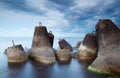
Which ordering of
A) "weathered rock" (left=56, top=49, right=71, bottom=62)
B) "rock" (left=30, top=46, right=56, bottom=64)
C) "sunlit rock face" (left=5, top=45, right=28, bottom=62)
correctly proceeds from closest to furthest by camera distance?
"sunlit rock face" (left=5, top=45, right=28, bottom=62) → "rock" (left=30, top=46, right=56, bottom=64) → "weathered rock" (left=56, top=49, right=71, bottom=62)

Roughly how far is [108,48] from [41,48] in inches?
373

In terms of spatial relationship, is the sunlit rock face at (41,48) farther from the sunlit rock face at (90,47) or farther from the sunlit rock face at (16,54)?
the sunlit rock face at (90,47)

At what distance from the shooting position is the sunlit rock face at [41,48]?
73.7 ft

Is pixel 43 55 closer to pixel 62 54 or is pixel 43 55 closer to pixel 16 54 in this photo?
pixel 62 54

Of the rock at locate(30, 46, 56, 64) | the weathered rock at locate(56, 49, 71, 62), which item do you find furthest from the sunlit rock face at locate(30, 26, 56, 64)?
the weathered rock at locate(56, 49, 71, 62)

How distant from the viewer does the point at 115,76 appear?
1549cm

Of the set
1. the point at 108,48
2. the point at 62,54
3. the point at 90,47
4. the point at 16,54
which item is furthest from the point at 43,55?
the point at 108,48

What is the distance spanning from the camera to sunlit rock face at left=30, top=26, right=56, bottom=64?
2245cm

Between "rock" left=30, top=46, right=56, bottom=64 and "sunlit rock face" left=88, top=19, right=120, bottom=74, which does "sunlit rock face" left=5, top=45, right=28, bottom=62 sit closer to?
"rock" left=30, top=46, right=56, bottom=64

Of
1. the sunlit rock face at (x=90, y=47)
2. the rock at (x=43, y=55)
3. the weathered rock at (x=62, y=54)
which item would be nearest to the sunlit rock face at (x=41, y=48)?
the rock at (x=43, y=55)

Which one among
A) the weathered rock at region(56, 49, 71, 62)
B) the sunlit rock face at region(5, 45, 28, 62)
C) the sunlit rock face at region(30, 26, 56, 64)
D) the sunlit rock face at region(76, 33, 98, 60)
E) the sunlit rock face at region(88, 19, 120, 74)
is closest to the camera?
the sunlit rock face at region(88, 19, 120, 74)

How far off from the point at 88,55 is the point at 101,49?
7439mm

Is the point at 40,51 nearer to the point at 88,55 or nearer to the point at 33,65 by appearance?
the point at 33,65

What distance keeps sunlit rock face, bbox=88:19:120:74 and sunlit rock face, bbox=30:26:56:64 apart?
606 cm
